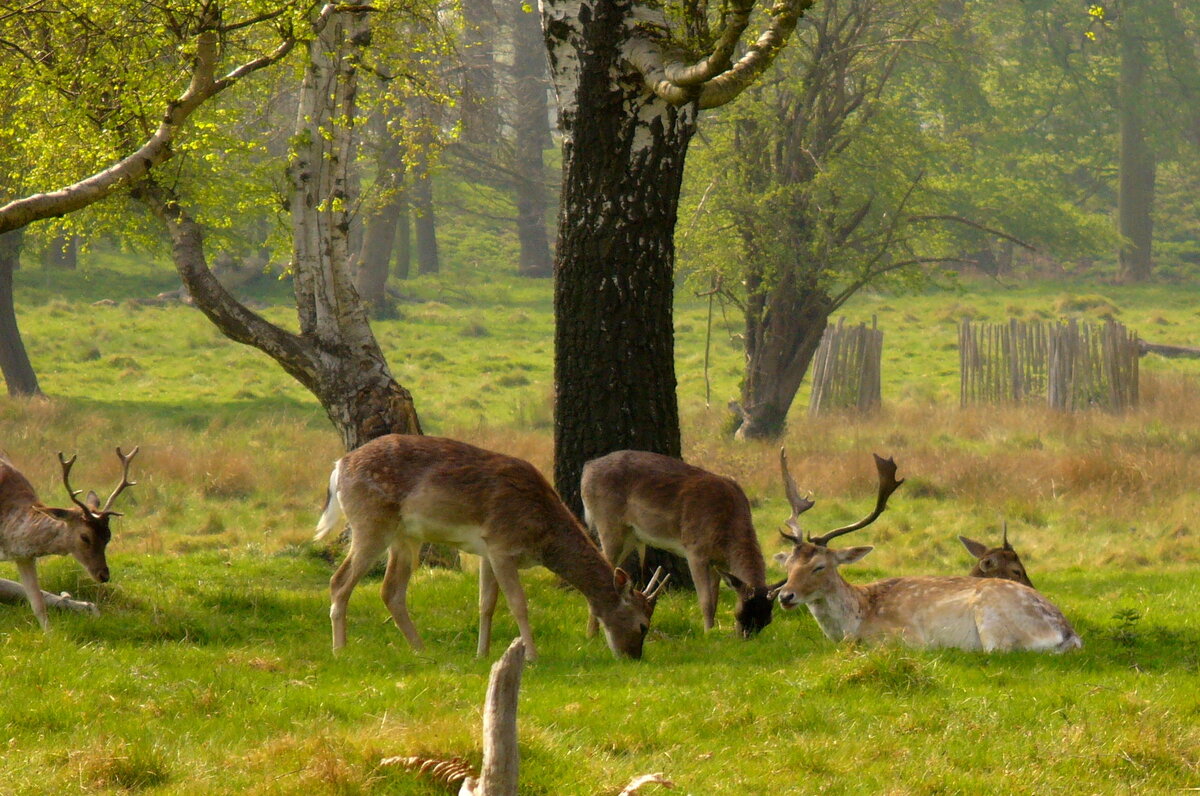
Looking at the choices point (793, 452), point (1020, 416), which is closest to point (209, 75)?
point (793, 452)

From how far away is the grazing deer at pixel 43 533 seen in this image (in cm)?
908

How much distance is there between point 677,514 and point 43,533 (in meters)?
4.32

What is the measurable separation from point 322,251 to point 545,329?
24015 millimetres

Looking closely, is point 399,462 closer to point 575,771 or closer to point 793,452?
point 575,771

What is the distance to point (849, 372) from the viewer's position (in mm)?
25984

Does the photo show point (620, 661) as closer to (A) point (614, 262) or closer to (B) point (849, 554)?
(B) point (849, 554)

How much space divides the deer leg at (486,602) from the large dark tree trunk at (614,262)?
6.14ft

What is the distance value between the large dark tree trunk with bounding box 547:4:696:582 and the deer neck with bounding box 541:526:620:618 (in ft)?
5.86

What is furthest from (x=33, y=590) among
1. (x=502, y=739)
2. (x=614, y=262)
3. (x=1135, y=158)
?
(x=1135, y=158)

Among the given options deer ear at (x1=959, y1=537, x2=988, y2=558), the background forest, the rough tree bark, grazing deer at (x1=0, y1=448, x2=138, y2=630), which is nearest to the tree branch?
the background forest

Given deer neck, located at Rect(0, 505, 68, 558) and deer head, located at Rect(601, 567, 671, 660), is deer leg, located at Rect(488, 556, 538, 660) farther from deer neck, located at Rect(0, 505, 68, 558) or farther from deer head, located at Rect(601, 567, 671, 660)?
deer neck, located at Rect(0, 505, 68, 558)

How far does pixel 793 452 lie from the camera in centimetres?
2047

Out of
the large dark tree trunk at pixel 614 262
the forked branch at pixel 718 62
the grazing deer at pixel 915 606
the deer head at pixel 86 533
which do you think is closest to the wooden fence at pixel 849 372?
the large dark tree trunk at pixel 614 262

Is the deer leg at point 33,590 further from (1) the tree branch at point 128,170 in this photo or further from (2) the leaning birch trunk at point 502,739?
(2) the leaning birch trunk at point 502,739
